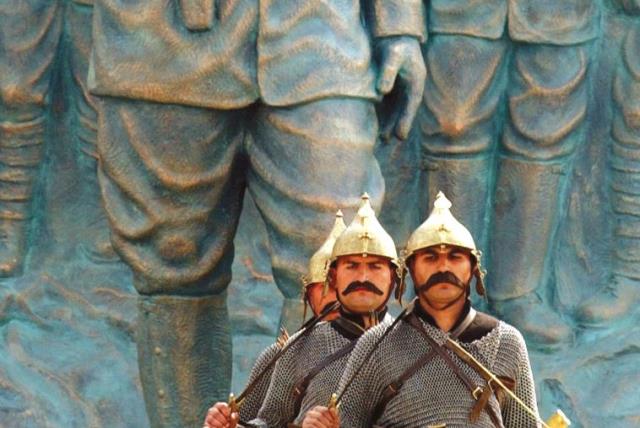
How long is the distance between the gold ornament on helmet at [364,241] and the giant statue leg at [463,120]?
7.93 ft

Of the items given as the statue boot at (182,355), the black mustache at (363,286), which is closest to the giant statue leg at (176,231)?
the statue boot at (182,355)

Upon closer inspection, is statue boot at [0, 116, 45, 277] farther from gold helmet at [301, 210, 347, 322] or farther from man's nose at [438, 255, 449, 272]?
man's nose at [438, 255, 449, 272]

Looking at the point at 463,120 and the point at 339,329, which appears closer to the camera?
the point at 339,329

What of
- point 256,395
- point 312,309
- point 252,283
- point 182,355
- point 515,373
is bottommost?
point 252,283

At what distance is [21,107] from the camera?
42.2 ft

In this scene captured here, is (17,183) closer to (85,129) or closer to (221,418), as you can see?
(85,129)

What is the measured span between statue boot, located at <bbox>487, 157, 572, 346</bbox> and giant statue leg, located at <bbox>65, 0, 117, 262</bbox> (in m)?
1.22

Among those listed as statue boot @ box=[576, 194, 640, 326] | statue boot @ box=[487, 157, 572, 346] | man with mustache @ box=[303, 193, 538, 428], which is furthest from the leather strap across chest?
statue boot @ box=[576, 194, 640, 326]

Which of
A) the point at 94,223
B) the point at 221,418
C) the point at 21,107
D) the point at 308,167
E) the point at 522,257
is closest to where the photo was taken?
the point at 221,418

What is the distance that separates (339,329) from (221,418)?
15.2 inches

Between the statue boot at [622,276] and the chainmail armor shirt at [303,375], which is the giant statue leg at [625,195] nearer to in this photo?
the statue boot at [622,276]

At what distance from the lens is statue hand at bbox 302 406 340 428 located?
963 cm

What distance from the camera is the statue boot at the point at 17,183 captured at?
1291cm

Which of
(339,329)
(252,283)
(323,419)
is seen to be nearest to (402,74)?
(339,329)
